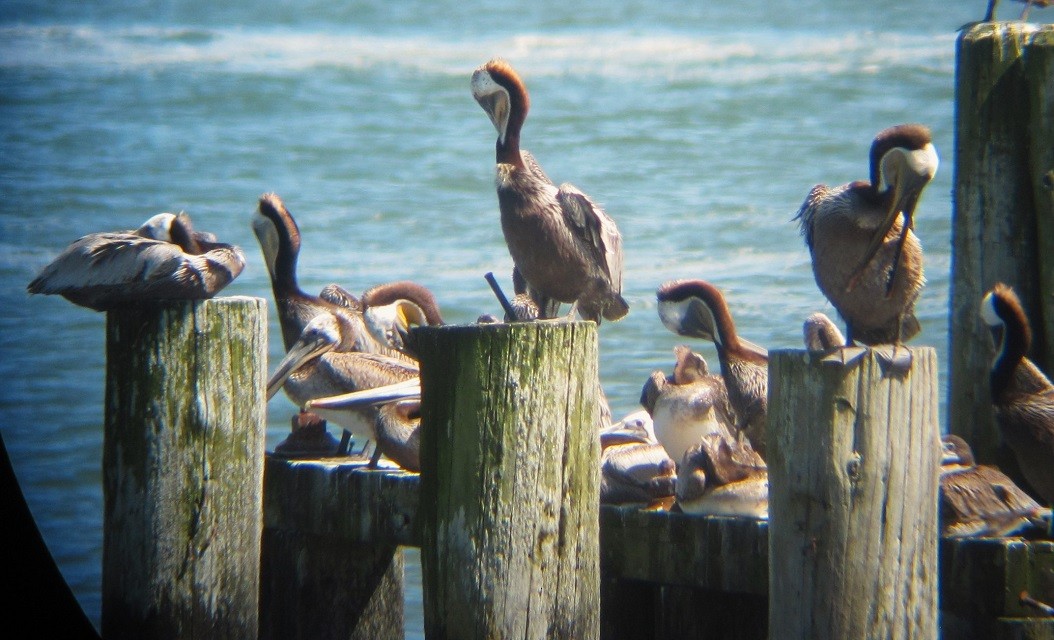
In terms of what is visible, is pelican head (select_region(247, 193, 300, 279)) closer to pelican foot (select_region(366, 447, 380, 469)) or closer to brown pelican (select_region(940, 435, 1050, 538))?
pelican foot (select_region(366, 447, 380, 469))

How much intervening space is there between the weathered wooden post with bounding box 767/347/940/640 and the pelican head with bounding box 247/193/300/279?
4.13 metres

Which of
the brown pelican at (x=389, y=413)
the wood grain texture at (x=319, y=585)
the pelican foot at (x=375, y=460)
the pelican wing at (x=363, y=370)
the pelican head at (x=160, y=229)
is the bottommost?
the wood grain texture at (x=319, y=585)

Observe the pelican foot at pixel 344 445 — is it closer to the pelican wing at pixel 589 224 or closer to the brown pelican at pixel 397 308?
the brown pelican at pixel 397 308

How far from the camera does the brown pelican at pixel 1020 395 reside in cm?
512

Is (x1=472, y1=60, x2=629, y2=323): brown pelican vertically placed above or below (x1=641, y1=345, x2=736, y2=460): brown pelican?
above

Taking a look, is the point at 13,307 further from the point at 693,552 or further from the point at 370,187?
the point at 693,552

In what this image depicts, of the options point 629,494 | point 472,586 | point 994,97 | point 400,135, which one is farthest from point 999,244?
point 400,135

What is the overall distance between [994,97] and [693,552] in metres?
2.18

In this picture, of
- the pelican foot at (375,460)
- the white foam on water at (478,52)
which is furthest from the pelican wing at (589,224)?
the white foam on water at (478,52)

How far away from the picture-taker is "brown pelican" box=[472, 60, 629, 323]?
6297 millimetres

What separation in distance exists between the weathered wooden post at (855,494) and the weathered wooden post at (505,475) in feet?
1.80

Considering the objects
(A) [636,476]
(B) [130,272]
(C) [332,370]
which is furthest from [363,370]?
(B) [130,272]

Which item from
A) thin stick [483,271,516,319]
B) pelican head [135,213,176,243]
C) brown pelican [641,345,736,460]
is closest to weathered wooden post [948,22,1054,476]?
brown pelican [641,345,736,460]

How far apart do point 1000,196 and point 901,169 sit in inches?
22.6
